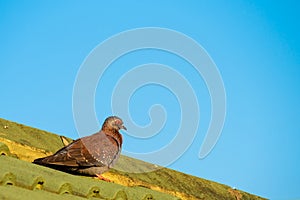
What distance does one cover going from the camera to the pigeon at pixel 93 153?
21.7 ft

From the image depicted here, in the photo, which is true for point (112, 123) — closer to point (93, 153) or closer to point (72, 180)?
point (93, 153)

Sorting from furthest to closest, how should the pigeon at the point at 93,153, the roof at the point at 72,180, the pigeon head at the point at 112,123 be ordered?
1. the pigeon head at the point at 112,123
2. the pigeon at the point at 93,153
3. the roof at the point at 72,180

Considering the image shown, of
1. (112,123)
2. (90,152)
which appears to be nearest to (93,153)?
(90,152)

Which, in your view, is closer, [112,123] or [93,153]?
[93,153]

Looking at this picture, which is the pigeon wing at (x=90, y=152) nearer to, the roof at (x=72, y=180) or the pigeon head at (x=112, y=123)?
the pigeon head at (x=112, y=123)

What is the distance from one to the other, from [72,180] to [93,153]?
1864 millimetres

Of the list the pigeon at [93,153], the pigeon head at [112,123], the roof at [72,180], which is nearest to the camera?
the roof at [72,180]

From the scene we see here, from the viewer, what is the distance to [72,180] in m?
5.18

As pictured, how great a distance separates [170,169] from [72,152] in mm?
2600

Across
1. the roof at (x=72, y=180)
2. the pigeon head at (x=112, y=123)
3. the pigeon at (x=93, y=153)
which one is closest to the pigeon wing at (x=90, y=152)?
the pigeon at (x=93, y=153)

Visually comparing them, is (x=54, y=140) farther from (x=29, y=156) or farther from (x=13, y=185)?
(x=13, y=185)

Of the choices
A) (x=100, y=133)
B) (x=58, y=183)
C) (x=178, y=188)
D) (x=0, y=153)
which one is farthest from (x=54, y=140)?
(x=58, y=183)

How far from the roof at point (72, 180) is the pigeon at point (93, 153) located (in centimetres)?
30

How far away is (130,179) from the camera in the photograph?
7.74m
